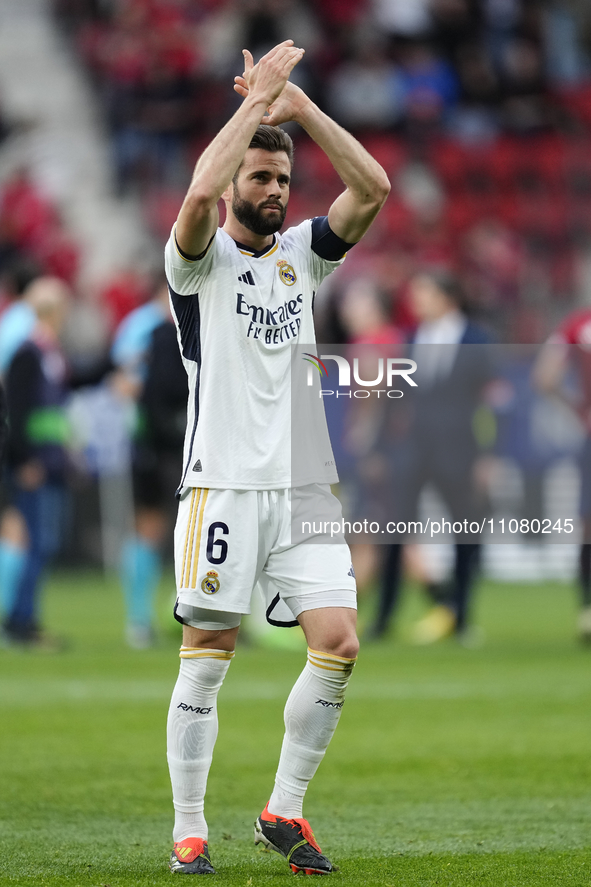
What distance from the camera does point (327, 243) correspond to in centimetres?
405

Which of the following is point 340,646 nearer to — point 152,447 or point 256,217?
point 256,217

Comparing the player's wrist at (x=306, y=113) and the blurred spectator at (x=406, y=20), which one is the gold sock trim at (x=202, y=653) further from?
the blurred spectator at (x=406, y=20)

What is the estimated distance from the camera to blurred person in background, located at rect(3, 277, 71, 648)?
30.5 ft

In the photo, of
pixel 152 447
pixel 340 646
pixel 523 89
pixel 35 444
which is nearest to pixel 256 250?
pixel 340 646

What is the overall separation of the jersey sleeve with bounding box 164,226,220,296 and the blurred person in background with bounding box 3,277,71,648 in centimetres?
568

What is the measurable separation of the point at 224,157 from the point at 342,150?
416 millimetres

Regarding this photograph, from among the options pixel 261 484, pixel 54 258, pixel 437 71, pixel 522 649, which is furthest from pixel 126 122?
pixel 261 484

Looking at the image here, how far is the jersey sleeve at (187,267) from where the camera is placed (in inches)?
147

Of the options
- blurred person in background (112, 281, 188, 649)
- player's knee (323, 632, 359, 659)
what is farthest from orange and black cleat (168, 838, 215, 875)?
blurred person in background (112, 281, 188, 649)

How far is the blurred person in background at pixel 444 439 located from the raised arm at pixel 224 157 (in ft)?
18.3

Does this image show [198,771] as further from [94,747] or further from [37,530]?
[37,530]

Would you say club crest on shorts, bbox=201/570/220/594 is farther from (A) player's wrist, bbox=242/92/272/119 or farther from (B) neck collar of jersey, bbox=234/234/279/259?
(A) player's wrist, bbox=242/92/272/119

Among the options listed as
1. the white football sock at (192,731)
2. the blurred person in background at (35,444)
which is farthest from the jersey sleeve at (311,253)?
the blurred person in background at (35,444)

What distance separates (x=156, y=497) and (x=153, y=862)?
5.68 m
